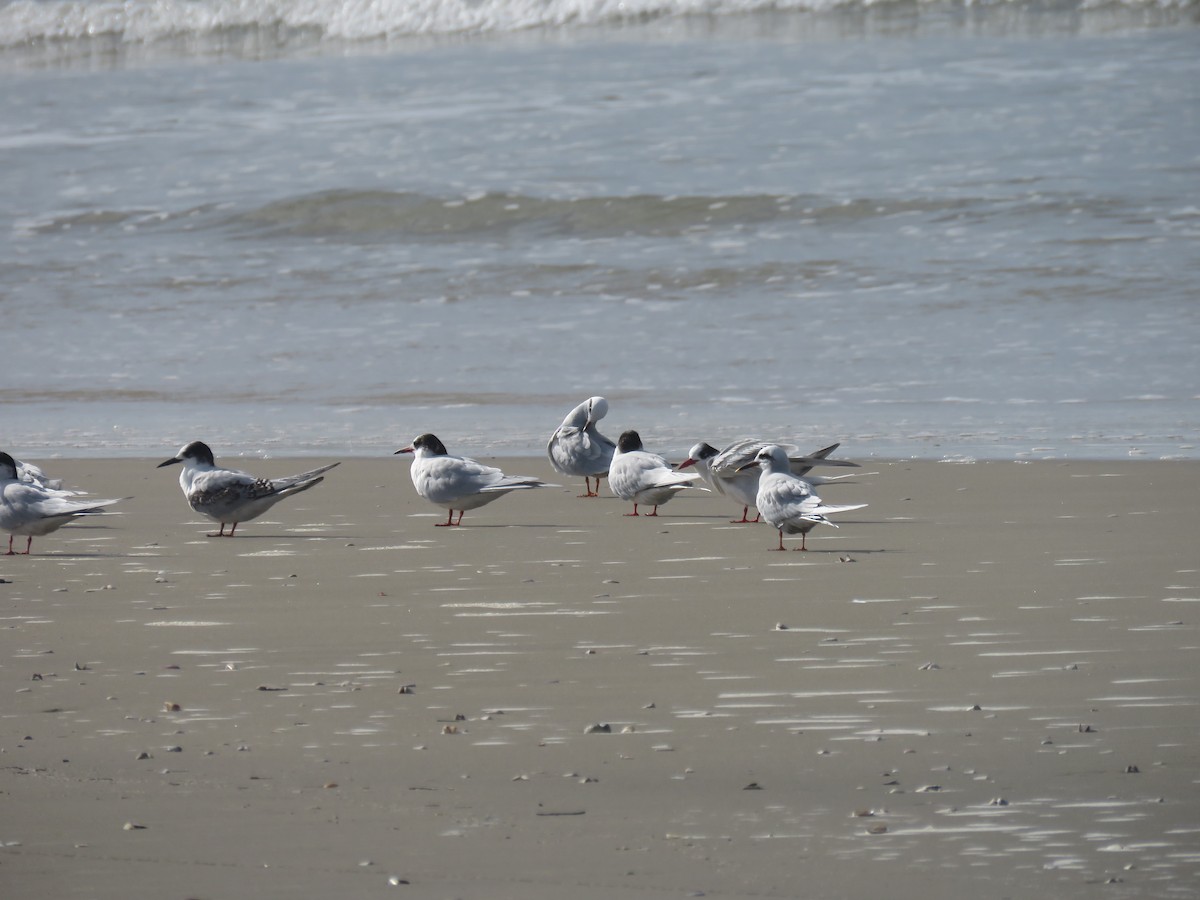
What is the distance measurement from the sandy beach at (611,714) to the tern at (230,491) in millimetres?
172

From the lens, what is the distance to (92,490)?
29.9ft

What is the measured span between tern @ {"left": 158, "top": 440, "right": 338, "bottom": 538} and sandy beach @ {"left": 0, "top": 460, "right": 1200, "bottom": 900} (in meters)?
0.17

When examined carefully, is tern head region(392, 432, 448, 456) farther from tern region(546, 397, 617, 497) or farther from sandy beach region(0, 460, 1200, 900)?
tern region(546, 397, 617, 497)

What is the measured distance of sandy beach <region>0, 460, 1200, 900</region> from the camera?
331 cm

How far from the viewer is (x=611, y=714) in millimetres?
4418

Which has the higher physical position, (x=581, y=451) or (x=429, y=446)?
(x=429, y=446)

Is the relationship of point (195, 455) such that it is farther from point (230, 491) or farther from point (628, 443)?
point (628, 443)

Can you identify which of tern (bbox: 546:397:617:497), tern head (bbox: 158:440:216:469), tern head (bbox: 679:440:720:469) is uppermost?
tern head (bbox: 158:440:216:469)

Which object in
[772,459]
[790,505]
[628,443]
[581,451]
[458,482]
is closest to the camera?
[790,505]

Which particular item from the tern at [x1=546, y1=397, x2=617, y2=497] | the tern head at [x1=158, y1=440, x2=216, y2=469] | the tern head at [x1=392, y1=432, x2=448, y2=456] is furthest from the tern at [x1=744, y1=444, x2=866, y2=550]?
the tern head at [x1=158, y1=440, x2=216, y2=469]

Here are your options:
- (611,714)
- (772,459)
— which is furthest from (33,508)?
(611,714)

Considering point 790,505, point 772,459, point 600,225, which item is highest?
point 600,225

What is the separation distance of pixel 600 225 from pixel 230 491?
13.4 metres

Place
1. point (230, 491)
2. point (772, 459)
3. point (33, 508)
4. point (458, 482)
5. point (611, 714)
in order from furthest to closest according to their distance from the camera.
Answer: point (458, 482), point (230, 491), point (772, 459), point (33, 508), point (611, 714)
